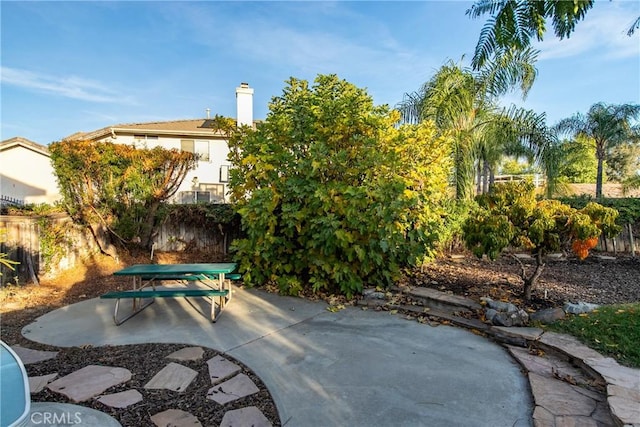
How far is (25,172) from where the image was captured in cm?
1625

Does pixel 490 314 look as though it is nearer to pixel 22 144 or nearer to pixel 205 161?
pixel 205 161

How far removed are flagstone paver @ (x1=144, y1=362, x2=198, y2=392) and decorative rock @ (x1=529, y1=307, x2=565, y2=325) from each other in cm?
337

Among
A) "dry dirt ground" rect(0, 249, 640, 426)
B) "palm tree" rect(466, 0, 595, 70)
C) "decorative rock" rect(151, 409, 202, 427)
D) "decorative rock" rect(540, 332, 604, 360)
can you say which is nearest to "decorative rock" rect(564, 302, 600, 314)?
"dry dirt ground" rect(0, 249, 640, 426)

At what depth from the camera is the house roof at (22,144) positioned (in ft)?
51.0

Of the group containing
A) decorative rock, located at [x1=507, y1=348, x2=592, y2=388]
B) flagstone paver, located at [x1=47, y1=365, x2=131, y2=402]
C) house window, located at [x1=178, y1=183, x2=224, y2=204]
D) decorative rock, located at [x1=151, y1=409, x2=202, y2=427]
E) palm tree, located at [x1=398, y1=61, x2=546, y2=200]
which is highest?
palm tree, located at [x1=398, y1=61, x2=546, y2=200]

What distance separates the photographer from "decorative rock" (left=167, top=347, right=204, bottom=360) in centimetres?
303

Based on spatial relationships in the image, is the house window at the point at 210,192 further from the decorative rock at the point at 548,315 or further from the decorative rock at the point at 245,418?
the decorative rock at the point at 245,418

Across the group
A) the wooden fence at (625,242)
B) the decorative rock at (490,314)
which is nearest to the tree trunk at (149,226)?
the decorative rock at (490,314)

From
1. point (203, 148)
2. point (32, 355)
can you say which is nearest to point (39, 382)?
point (32, 355)

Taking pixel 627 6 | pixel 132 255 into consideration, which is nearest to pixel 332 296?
pixel 627 6

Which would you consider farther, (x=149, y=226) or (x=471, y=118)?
(x=471, y=118)

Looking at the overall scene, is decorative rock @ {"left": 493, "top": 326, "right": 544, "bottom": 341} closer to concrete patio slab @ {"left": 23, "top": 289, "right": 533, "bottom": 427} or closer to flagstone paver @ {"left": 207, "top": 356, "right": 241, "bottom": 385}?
concrete patio slab @ {"left": 23, "top": 289, "right": 533, "bottom": 427}

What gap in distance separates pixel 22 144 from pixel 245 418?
19.9 m

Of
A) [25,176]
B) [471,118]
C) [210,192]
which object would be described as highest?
[471,118]
